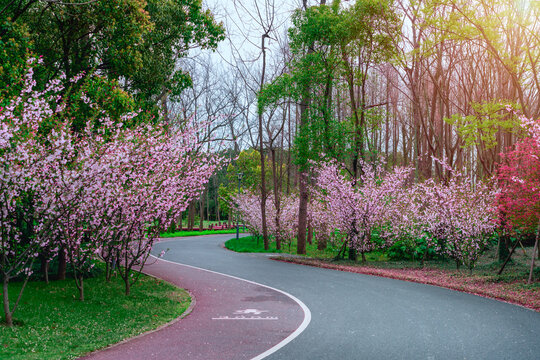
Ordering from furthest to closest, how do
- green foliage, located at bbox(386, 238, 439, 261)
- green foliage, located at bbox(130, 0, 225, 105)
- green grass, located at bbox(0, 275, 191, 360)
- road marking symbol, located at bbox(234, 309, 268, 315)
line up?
green foliage, located at bbox(386, 238, 439, 261), green foliage, located at bbox(130, 0, 225, 105), road marking symbol, located at bbox(234, 309, 268, 315), green grass, located at bbox(0, 275, 191, 360)

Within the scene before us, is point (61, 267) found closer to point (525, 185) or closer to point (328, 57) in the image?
point (525, 185)

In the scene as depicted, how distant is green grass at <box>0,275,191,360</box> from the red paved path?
0.47 m

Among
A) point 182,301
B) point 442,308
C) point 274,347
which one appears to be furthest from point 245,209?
point 274,347

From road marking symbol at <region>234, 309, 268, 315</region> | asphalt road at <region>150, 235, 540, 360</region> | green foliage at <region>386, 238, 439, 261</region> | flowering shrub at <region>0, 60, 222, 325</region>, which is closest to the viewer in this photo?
asphalt road at <region>150, 235, 540, 360</region>

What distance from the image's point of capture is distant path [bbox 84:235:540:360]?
664 cm

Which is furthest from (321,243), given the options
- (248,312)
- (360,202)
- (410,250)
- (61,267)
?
(248,312)

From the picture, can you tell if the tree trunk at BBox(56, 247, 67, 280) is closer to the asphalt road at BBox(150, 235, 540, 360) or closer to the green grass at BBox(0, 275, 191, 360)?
the green grass at BBox(0, 275, 191, 360)

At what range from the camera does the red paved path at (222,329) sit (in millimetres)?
6723

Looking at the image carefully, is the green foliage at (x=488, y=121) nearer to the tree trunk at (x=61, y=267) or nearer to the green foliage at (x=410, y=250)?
the green foliage at (x=410, y=250)

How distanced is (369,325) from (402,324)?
2.21ft

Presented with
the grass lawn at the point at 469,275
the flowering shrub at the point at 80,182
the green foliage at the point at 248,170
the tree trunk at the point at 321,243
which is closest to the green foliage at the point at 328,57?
the grass lawn at the point at 469,275

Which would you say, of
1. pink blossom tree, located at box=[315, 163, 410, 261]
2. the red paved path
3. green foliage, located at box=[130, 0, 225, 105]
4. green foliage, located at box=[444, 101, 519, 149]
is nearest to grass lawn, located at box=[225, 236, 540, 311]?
pink blossom tree, located at box=[315, 163, 410, 261]

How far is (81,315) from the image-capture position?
30.6 ft

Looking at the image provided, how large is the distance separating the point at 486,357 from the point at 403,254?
15885 mm
